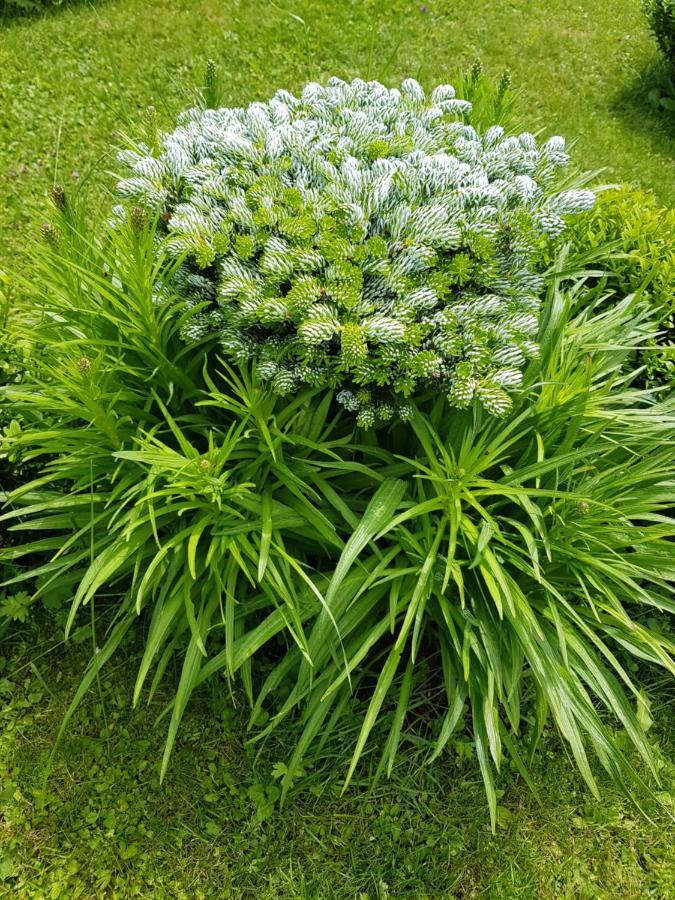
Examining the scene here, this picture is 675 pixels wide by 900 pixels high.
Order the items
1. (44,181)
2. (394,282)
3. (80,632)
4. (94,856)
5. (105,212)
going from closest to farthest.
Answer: (394,282) < (94,856) < (80,632) < (105,212) < (44,181)

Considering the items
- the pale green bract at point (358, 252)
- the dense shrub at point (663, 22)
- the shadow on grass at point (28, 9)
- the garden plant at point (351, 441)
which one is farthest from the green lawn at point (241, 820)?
the dense shrub at point (663, 22)

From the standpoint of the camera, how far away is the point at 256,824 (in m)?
2.09

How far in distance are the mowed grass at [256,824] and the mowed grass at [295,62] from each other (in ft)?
10.3

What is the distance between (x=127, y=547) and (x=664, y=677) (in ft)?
6.30

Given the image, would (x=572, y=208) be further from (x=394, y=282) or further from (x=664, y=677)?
(x=664, y=677)

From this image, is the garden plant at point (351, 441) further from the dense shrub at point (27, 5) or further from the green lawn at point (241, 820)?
the dense shrub at point (27, 5)

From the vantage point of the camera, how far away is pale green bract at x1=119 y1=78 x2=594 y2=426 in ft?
6.14

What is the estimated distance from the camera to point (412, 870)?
2.04m

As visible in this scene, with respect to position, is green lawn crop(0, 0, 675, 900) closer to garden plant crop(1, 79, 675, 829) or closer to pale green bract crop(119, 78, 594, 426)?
garden plant crop(1, 79, 675, 829)

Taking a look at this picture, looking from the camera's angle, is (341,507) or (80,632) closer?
(341,507)

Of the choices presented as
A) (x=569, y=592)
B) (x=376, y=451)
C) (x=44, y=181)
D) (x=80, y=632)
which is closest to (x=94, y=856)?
(x=80, y=632)

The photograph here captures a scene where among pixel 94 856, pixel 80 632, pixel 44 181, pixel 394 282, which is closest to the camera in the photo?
pixel 394 282

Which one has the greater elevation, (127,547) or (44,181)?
(44,181)

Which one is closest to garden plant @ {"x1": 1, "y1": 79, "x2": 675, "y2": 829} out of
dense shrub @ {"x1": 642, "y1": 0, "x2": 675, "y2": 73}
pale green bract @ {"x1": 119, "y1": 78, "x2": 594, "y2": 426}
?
pale green bract @ {"x1": 119, "y1": 78, "x2": 594, "y2": 426}
